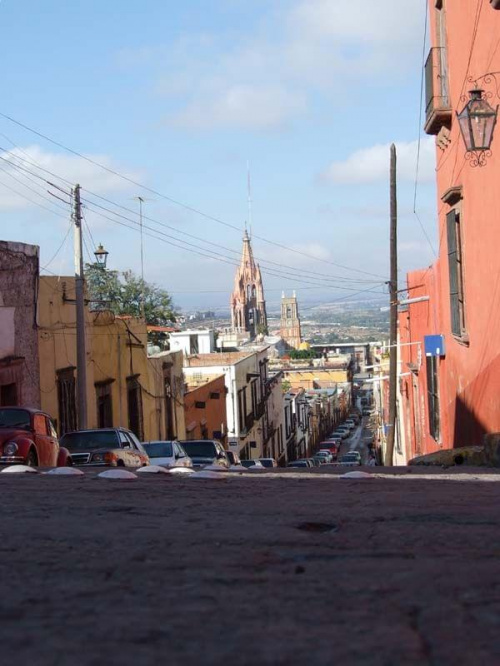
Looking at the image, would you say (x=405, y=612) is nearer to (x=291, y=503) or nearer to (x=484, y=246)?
(x=291, y=503)

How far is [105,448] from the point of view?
60.8ft

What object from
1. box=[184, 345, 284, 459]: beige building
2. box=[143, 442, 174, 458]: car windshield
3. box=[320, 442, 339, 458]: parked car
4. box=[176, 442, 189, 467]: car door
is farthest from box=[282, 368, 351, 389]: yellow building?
box=[176, 442, 189, 467]: car door

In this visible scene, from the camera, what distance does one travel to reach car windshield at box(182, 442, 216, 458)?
25.5 m

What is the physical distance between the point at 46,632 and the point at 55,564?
122 centimetres

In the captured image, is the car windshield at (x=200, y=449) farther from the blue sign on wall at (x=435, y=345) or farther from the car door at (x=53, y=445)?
the car door at (x=53, y=445)

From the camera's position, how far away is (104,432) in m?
19.3

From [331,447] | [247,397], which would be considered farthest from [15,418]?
[331,447]

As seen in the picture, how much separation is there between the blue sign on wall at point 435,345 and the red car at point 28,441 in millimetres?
7590

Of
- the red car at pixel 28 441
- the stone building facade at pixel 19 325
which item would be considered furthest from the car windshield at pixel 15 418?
the stone building facade at pixel 19 325

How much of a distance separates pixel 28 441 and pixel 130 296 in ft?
149

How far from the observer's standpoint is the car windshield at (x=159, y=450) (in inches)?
866

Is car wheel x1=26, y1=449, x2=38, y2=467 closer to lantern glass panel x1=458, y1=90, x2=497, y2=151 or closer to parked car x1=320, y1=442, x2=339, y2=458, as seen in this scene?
lantern glass panel x1=458, y1=90, x2=497, y2=151

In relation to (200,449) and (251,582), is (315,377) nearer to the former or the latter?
(200,449)

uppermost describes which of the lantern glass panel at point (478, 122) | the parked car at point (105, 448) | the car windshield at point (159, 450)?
the lantern glass panel at point (478, 122)
